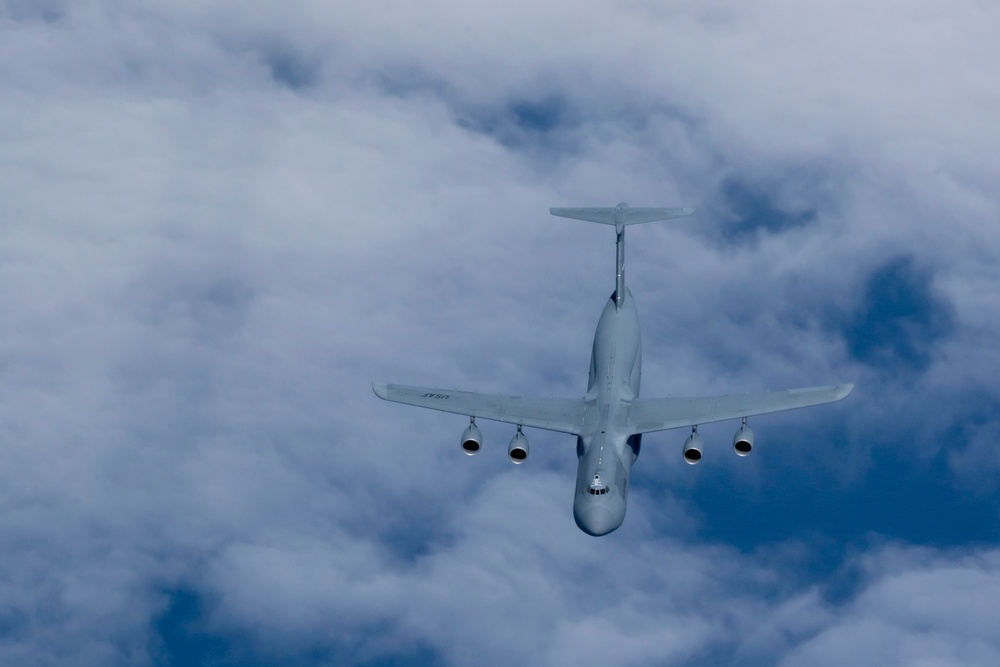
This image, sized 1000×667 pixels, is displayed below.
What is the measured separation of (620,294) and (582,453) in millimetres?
12754

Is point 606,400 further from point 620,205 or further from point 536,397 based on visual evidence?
point 620,205

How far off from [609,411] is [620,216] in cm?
1434

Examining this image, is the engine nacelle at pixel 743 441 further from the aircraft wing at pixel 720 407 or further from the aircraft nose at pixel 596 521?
the aircraft nose at pixel 596 521

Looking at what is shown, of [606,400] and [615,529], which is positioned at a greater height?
[606,400]

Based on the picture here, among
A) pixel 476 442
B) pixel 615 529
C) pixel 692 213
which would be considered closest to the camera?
pixel 615 529

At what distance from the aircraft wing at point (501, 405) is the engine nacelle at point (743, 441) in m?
8.53

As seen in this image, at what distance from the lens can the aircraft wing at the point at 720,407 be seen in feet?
282

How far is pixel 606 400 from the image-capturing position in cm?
8712

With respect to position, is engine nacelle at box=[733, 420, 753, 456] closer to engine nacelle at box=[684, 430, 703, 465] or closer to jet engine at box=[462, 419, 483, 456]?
engine nacelle at box=[684, 430, 703, 465]

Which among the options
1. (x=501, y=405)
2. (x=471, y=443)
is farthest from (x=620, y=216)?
(x=471, y=443)

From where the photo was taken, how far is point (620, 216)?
312ft

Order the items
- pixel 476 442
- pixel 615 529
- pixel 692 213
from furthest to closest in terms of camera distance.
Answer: pixel 692 213 → pixel 476 442 → pixel 615 529

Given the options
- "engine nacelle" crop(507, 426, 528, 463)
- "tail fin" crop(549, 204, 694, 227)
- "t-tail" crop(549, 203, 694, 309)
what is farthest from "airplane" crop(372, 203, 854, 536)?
A: "tail fin" crop(549, 204, 694, 227)

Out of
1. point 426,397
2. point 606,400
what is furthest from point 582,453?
point 426,397
